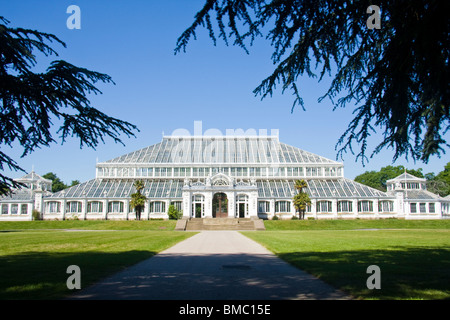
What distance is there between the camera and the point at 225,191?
52.6m

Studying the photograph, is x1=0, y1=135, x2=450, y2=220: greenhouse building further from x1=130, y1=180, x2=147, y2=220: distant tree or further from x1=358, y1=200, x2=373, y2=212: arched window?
x1=130, y1=180, x2=147, y2=220: distant tree

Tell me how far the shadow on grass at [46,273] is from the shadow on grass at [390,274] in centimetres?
583

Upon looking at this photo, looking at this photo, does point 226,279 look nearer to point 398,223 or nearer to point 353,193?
point 398,223

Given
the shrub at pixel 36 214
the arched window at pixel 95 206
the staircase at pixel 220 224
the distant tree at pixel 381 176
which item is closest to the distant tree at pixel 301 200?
the staircase at pixel 220 224

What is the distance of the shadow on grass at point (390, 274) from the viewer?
24.2 ft

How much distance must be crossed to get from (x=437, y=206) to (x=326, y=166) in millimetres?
18389

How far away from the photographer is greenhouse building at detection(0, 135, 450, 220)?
53562mm

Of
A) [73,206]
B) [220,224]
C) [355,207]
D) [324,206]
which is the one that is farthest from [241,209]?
[73,206]

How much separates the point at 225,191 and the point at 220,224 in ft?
24.7

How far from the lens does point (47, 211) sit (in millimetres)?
A: 56000

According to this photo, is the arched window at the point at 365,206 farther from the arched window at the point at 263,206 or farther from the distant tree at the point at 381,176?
the distant tree at the point at 381,176

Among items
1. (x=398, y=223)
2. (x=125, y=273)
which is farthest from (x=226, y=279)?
(x=398, y=223)

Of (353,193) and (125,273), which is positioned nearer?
(125,273)

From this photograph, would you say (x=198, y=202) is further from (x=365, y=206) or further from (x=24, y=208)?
(x=24, y=208)
